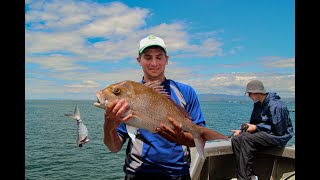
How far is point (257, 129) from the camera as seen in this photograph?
7.49 metres

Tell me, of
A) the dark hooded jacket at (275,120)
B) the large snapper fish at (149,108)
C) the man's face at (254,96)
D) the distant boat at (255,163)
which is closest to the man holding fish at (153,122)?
the large snapper fish at (149,108)

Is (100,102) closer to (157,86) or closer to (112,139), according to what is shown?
(112,139)

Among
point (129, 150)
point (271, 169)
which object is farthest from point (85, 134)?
point (271, 169)

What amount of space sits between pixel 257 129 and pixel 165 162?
4983 millimetres

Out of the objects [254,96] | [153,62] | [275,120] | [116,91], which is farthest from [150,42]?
[254,96]

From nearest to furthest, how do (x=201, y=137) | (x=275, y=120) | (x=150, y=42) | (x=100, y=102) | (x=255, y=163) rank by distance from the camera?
(x=100, y=102) → (x=201, y=137) → (x=150, y=42) → (x=275, y=120) → (x=255, y=163)

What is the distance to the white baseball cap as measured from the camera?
3289mm

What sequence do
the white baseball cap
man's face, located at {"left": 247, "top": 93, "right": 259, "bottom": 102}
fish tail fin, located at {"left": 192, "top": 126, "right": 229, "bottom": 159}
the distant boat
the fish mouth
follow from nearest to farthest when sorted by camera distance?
the fish mouth, fish tail fin, located at {"left": 192, "top": 126, "right": 229, "bottom": 159}, the white baseball cap, the distant boat, man's face, located at {"left": 247, "top": 93, "right": 259, "bottom": 102}

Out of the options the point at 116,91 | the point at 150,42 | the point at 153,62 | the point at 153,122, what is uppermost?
the point at 150,42

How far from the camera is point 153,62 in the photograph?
10.8 feet

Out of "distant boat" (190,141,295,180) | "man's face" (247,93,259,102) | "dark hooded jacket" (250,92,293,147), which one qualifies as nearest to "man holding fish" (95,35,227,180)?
"distant boat" (190,141,295,180)

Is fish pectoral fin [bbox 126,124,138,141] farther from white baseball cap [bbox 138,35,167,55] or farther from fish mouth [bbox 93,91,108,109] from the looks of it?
white baseball cap [bbox 138,35,167,55]

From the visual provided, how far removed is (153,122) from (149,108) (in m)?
0.14
